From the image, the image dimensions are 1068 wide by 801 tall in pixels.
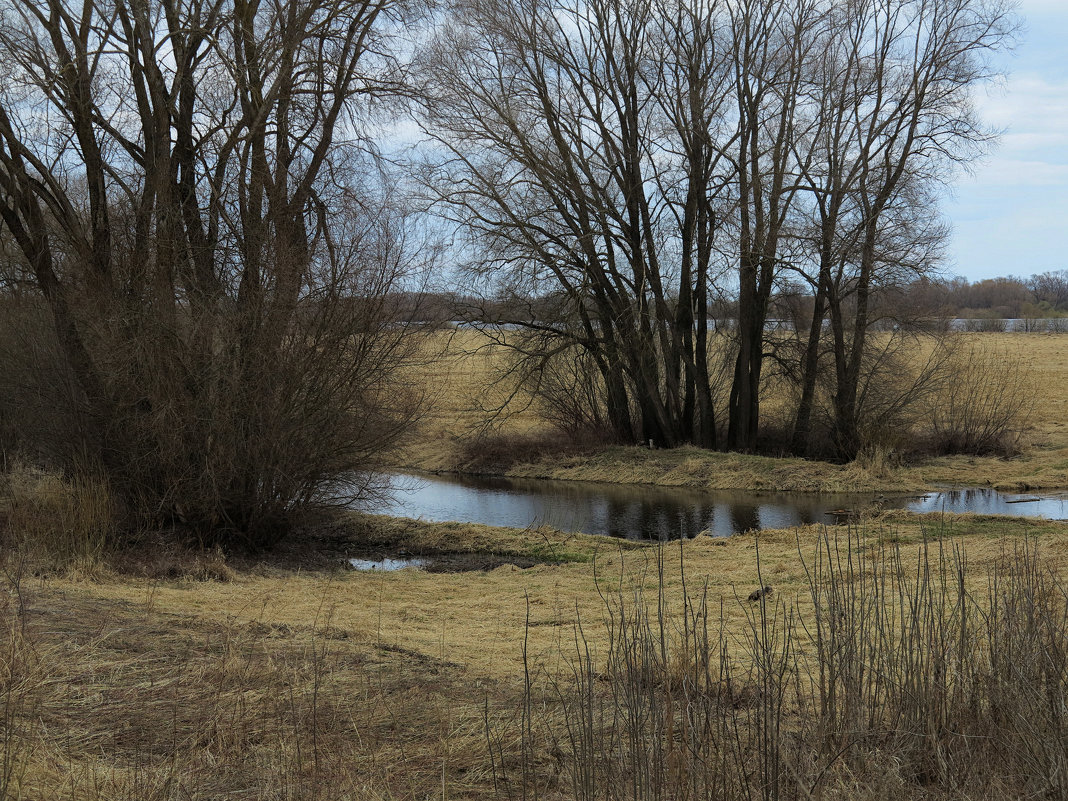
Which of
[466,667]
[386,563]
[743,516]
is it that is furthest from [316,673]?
[743,516]

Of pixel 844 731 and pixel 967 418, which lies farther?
pixel 967 418

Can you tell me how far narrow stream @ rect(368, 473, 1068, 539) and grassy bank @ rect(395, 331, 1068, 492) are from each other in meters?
0.80

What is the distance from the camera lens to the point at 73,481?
1263cm

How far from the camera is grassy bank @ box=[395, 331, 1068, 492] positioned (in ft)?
73.7

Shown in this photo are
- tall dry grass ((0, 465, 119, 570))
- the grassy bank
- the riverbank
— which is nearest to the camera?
the riverbank

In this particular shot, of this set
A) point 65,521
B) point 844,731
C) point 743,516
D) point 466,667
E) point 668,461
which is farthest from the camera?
point 668,461

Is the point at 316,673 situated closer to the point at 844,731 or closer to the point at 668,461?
the point at 844,731

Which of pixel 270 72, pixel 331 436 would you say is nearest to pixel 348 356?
pixel 331 436

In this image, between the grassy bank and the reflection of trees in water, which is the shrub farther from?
the reflection of trees in water

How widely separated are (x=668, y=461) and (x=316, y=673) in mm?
21126

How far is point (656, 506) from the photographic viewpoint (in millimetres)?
20938

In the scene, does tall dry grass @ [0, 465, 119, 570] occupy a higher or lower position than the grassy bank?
higher

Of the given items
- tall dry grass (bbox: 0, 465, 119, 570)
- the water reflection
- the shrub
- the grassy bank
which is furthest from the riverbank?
the shrub

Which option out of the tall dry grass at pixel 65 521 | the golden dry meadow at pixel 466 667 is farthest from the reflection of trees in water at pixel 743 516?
the tall dry grass at pixel 65 521
